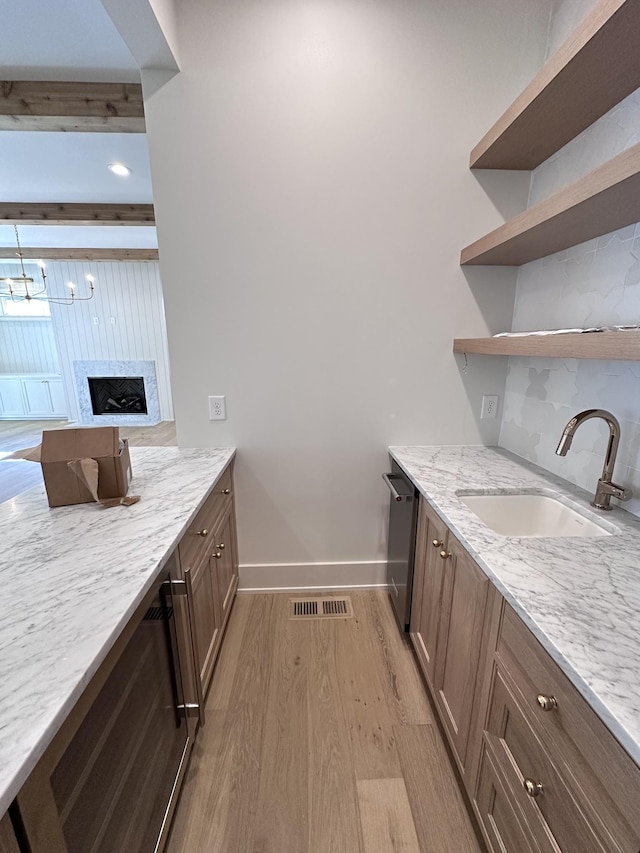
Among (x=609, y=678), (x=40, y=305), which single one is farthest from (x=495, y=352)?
(x=40, y=305)

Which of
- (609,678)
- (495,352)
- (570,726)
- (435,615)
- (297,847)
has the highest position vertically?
(495,352)

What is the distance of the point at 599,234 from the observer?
4.17ft

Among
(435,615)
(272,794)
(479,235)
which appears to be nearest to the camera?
(272,794)

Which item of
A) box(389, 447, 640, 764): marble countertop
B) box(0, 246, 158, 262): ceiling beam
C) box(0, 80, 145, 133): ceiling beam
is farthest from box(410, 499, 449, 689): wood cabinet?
box(0, 246, 158, 262): ceiling beam

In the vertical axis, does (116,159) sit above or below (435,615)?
above

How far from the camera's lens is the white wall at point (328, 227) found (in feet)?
5.13

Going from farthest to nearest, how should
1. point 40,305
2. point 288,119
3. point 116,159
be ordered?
point 40,305 < point 116,159 < point 288,119

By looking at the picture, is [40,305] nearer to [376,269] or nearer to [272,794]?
[376,269]

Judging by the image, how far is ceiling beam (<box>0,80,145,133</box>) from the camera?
1.91 m

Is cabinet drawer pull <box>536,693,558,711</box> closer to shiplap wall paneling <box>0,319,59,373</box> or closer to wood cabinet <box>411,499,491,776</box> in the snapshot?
wood cabinet <box>411,499,491,776</box>

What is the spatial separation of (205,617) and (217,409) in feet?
3.16

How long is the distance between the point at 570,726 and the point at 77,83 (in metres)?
3.22

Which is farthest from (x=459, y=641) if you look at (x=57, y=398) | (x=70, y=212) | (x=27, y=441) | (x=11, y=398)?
(x=11, y=398)

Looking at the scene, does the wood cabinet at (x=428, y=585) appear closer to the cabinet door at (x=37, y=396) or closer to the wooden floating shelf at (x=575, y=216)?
the wooden floating shelf at (x=575, y=216)
